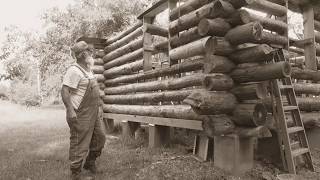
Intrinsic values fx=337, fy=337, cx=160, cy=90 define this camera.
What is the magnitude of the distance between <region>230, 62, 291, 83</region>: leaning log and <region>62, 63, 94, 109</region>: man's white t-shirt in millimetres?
2526

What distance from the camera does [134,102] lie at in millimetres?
9469

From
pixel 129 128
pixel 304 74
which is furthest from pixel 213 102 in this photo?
pixel 129 128

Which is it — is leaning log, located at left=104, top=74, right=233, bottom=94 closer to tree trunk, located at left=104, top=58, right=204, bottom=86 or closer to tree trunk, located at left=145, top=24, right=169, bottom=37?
tree trunk, located at left=104, top=58, right=204, bottom=86

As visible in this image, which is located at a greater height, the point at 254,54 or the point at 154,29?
the point at 154,29

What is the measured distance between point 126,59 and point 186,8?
3582mm

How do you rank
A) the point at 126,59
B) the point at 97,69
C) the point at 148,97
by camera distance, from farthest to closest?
the point at 97,69 < the point at 126,59 < the point at 148,97

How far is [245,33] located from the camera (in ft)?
17.6

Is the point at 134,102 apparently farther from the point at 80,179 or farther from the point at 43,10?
the point at 43,10

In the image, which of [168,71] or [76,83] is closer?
[76,83]

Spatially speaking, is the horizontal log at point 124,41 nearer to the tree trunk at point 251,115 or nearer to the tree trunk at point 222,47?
the tree trunk at point 222,47

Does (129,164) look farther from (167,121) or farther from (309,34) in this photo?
(309,34)

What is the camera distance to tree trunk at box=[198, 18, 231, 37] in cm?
553

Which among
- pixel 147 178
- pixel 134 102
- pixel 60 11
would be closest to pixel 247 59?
pixel 147 178

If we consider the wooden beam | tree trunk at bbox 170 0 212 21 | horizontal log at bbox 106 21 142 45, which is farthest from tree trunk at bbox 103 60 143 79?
tree trunk at bbox 170 0 212 21
